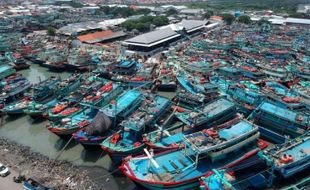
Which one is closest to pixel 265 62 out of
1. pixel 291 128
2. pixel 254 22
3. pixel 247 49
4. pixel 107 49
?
pixel 247 49

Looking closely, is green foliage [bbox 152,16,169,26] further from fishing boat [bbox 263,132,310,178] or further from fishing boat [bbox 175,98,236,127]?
fishing boat [bbox 263,132,310,178]

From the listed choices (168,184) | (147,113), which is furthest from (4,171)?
(168,184)

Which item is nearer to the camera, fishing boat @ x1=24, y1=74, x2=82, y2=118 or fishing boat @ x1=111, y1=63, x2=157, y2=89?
fishing boat @ x1=24, y1=74, x2=82, y2=118

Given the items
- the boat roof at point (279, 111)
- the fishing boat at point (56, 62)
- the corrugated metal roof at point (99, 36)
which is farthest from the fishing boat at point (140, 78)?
the corrugated metal roof at point (99, 36)

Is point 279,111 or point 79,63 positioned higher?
point 279,111

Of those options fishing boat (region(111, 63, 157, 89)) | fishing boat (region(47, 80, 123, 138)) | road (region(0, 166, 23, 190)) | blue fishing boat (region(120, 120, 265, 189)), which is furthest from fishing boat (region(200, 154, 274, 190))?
fishing boat (region(111, 63, 157, 89))

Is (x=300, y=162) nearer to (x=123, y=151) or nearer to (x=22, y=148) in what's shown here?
(x=123, y=151)

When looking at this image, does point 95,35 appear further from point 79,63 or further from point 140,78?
point 140,78
